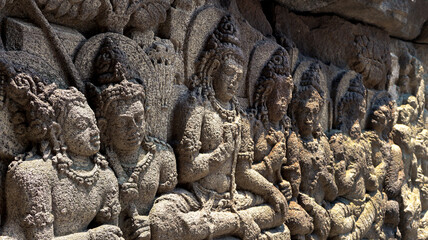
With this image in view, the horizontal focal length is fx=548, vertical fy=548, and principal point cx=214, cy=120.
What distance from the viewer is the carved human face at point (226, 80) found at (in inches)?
144

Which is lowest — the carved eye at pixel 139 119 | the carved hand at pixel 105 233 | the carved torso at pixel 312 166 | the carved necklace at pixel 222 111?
the carved hand at pixel 105 233

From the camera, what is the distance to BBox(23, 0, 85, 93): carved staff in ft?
8.82

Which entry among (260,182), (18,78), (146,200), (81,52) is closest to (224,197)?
(260,182)

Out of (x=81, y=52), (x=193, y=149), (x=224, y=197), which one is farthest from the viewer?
(x=224, y=197)

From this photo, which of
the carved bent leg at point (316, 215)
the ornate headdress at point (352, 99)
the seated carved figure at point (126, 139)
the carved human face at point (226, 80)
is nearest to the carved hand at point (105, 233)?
the seated carved figure at point (126, 139)

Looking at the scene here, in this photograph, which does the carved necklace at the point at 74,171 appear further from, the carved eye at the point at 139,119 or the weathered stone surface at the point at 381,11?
the weathered stone surface at the point at 381,11

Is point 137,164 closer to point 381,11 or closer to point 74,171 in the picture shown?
point 74,171

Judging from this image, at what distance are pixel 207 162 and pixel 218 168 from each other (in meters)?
0.16

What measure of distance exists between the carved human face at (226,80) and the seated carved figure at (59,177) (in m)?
1.11

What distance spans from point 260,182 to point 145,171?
1.17 meters

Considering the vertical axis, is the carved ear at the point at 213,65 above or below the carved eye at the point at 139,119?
above

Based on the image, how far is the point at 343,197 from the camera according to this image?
5176 mm

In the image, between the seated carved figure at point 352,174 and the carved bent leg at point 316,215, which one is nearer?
the carved bent leg at point 316,215

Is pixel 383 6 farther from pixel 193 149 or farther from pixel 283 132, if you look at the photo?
pixel 193 149
